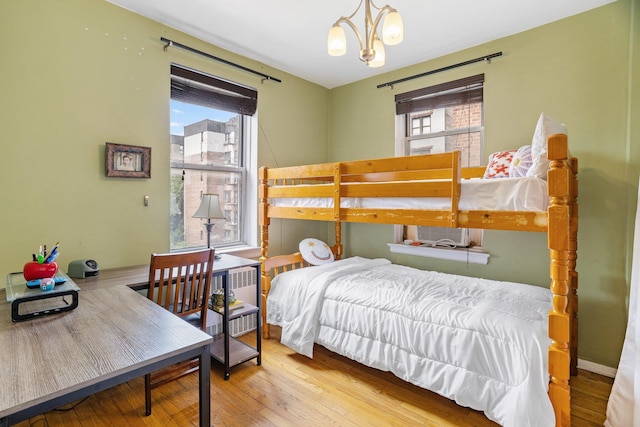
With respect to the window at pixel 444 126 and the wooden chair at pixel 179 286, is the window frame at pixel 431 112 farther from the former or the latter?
the wooden chair at pixel 179 286

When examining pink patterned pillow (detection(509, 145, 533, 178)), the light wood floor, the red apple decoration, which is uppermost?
pink patterned pillow (detection(509, 145, 533, 178))

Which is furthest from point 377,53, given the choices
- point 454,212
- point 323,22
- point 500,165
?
point 500,165

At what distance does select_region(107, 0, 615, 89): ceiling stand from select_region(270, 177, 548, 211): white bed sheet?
4.64 ft

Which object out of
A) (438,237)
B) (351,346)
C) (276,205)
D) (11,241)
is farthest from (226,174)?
(438,237)

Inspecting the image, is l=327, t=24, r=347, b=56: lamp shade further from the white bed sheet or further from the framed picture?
the framed picture

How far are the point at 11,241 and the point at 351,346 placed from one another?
2.25 meters

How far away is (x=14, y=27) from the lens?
1955mm

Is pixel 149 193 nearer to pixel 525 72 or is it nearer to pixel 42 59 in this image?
pixel 42 59

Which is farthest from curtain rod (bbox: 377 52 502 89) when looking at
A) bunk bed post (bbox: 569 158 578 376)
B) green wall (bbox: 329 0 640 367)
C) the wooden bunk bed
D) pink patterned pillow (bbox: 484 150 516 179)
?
bunk bed post (bbox: 569 158 578 376)

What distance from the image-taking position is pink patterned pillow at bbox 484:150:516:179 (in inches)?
98.5

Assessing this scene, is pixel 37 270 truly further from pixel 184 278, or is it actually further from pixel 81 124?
pixel 81 124

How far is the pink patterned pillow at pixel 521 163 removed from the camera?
2164 millimetres

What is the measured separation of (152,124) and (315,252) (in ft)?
6.03

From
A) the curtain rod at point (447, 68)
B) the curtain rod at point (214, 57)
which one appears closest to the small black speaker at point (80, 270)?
the curtain rod at point (214, 57)
